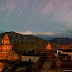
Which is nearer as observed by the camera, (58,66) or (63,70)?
(63,70)

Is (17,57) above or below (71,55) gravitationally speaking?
below

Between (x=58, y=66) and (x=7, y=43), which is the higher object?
(x=7, y=43)

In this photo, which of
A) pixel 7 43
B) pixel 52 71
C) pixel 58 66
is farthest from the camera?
pixel 7 43

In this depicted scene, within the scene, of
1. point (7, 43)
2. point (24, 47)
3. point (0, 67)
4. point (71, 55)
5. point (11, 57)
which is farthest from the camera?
point (24, 47)

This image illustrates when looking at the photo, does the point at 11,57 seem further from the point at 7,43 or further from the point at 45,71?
the point at 45,71

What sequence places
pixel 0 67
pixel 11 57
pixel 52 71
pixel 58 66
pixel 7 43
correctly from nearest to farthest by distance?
pixel 52 71, pixel 58 66, pixel 0 67, pixel 11 57, pixel 7 43

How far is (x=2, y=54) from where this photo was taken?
2022cm

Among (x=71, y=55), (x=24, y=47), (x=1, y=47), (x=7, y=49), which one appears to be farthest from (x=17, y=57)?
(x=24, y=47)

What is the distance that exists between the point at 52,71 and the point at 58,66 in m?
1.50

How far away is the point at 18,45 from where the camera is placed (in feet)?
251

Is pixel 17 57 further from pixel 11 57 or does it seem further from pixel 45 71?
pixel 45 71

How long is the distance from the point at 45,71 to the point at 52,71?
639 mm

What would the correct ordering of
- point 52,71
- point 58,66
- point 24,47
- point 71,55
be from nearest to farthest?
point 52,71 → point 58,66 → point 71,55 → point 24,47

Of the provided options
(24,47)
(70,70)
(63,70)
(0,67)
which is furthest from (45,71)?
(24,47)
